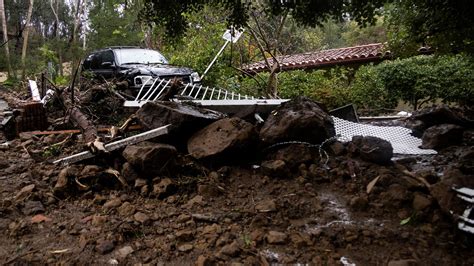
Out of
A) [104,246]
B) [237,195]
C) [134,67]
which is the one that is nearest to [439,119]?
[237,195]

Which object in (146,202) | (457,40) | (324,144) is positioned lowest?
(146,202)

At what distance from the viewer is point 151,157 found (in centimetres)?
370

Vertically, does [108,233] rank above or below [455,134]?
below

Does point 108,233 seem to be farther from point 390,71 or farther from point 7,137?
point 390,71

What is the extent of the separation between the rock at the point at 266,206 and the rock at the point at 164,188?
91 cm

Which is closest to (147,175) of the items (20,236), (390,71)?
(20,236)

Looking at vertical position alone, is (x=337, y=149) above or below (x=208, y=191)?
above

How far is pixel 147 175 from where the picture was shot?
3.83 meters

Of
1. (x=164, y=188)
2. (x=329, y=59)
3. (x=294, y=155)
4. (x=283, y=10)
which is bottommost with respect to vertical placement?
(x=164, y=188)

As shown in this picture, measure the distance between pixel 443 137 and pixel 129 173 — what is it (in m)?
3.88

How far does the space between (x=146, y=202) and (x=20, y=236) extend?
42.0 inches

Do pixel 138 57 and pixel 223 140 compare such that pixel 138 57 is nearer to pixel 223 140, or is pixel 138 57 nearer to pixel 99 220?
pixel 223 140

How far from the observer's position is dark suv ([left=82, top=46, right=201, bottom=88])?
7.98 meters

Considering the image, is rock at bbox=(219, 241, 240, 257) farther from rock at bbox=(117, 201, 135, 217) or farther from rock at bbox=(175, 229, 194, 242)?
rock at bbox=(117, 201, 135, 217)
